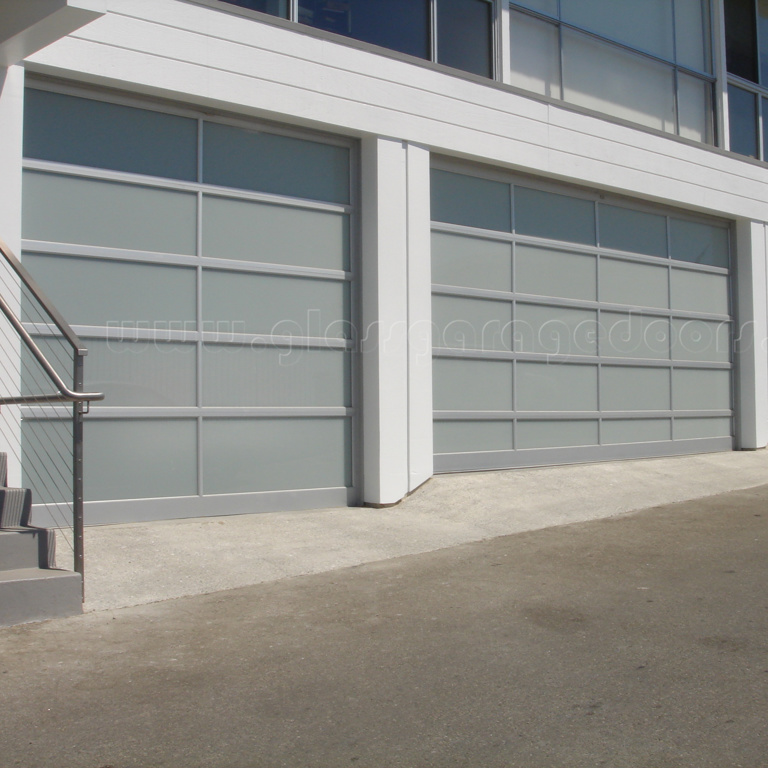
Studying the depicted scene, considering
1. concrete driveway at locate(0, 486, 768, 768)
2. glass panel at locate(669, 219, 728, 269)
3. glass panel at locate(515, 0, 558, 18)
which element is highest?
glass panel at locate(515, 0, 558, 18)

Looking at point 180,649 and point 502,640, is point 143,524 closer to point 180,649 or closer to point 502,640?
point 180,649

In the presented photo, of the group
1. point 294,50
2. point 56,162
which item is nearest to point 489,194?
point 294,50

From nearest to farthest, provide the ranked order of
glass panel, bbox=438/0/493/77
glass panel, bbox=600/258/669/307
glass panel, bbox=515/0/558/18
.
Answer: glass panel, bbox=438/0/493/77 < glass panel, bbox=515/0/558/18 < glass panel, bbox=600/258/669/307

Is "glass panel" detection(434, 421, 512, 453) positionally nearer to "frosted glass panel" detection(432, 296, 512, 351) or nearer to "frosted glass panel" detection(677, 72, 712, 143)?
"frosted glass panel" detection(432, 296, 512, 351)

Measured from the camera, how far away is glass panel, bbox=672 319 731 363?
40.4 feet

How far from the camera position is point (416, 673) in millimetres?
4230

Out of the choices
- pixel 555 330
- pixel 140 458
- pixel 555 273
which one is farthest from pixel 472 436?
pixel 140 458

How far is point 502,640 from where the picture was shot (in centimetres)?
477

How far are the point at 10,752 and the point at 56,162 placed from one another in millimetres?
5431

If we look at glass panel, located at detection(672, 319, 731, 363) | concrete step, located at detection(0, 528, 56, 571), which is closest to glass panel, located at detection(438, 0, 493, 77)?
glass panel, located at detection(672, 319, 731, 363)

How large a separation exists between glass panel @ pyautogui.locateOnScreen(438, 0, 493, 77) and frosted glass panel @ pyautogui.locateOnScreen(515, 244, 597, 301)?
2250mm

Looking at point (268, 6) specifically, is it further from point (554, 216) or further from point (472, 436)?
point (472, 436)

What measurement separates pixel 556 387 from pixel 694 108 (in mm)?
5387

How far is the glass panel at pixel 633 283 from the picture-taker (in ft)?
37.9
